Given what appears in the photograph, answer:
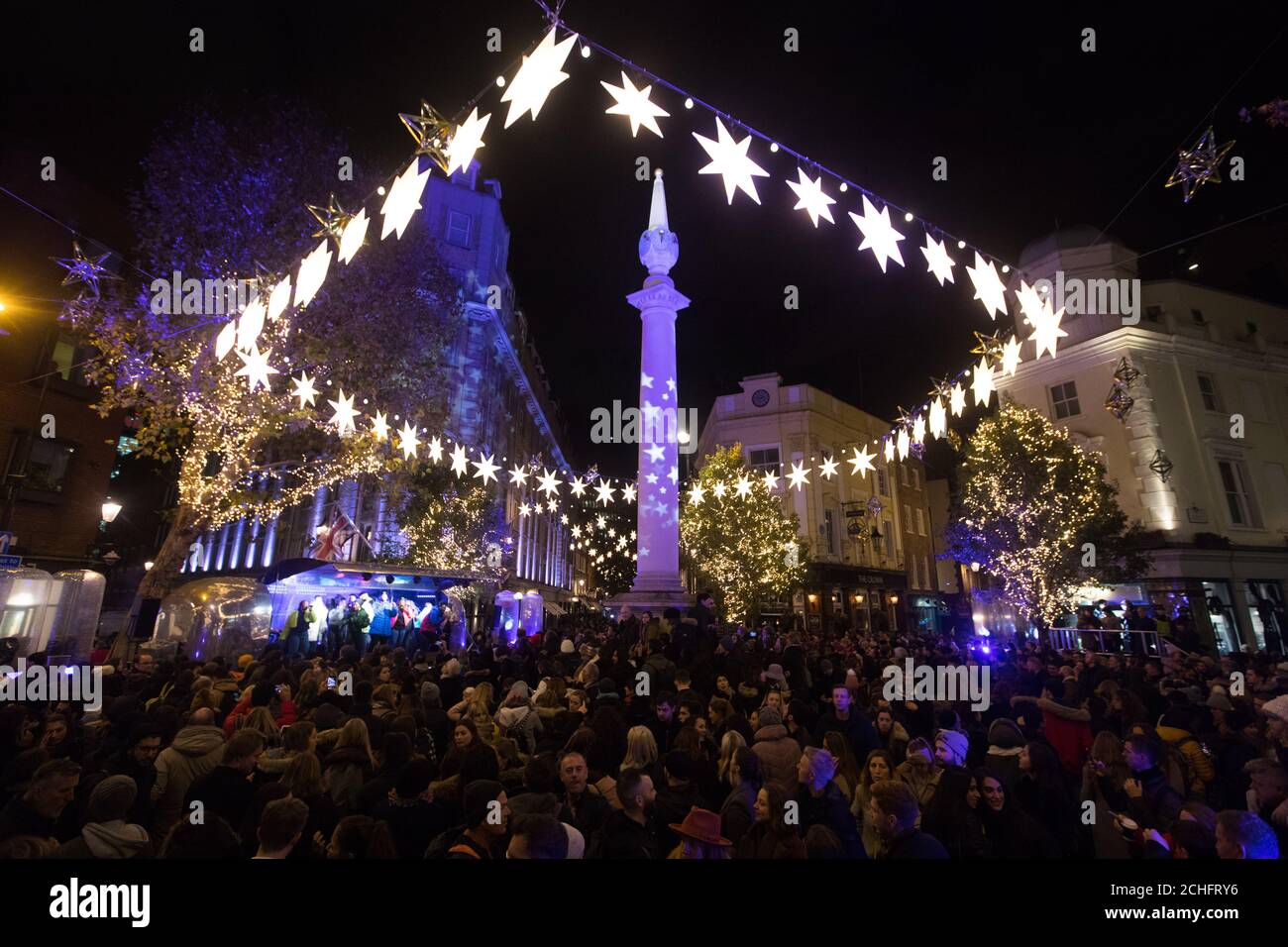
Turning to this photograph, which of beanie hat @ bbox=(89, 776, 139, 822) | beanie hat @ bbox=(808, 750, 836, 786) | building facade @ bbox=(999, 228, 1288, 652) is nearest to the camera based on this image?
beanie hat @ bbox=(89, 776, 139, 822)

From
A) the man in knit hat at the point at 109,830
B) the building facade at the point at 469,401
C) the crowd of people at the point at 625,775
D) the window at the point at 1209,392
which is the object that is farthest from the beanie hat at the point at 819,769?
the window at the point at 1209,392

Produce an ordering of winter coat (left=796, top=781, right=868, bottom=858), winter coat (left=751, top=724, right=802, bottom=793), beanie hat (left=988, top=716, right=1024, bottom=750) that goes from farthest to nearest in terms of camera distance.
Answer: beanie hat (left=988, top=716, right=1024, bottom=750) < winter coat (left=751, top=724, right=802, bottom=793) < winter coat (left=796, top=781, right=868, bottom=858)

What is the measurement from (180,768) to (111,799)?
1.45 metres

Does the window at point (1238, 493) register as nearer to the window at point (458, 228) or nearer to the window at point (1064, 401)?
the window at point (1064, 401)

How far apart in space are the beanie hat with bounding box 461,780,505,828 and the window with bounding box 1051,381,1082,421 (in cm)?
3209

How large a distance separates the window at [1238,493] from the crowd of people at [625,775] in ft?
73.8

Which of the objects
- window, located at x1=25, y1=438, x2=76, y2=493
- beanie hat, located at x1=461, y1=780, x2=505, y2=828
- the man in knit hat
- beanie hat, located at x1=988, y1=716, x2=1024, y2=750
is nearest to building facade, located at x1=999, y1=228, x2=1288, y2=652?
beanie hat, located at x1=988, y1=716, x2=1024, y2=750

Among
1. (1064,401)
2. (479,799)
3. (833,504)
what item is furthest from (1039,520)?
(479,799)

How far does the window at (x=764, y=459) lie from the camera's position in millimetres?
38094

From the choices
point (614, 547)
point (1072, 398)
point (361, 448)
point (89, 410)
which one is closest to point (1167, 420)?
point (1072, 398)

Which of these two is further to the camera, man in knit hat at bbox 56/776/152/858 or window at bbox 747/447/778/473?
window at bbox 747/447/778/473

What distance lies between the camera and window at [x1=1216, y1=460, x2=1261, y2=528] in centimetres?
2503

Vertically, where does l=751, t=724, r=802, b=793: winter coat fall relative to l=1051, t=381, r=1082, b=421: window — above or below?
below

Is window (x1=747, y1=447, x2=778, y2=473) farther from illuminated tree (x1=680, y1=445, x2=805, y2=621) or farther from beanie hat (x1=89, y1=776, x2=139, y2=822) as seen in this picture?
beanie hat (x1=89, y1=776, x2=139, y2=822)
